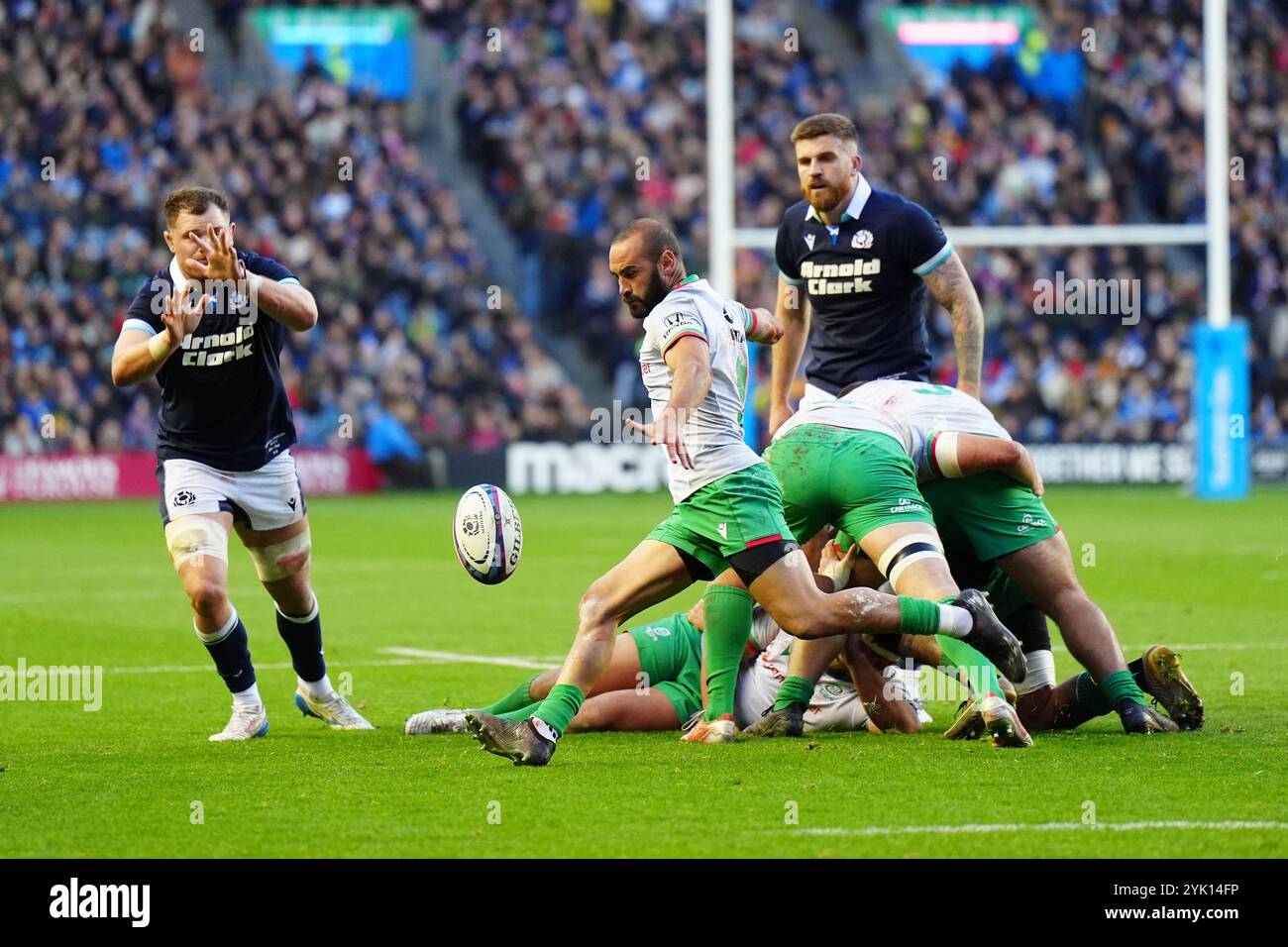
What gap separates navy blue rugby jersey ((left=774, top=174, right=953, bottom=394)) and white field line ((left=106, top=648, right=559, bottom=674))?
2.45 meters

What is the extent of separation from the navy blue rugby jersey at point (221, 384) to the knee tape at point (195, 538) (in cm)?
26

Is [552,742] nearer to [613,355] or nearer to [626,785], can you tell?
[626,785]

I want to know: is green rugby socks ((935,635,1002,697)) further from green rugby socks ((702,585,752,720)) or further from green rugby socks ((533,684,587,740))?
green rugby socks ((533,684,587,740))

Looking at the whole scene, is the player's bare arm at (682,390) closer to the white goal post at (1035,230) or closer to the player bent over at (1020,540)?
the player bent over at (1020,540)

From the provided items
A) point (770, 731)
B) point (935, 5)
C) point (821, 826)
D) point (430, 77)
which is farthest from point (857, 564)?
point (935, 5)

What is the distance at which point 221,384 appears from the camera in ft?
26.3

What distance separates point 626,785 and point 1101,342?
24.4 metres

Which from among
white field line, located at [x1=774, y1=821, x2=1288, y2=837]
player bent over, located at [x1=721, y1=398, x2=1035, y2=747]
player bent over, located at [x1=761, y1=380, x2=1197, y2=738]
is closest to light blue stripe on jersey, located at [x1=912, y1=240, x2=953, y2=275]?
player bent over, located at [x1=761, y1=380, x2=1197, y2=738]

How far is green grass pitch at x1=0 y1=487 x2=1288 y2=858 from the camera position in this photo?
214 inches

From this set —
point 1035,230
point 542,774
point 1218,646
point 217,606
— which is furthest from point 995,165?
point 542,774

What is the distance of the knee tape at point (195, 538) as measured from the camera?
7.78m

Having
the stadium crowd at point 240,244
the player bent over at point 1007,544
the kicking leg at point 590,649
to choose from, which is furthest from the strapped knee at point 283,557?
the stadium crowd at point 240,244

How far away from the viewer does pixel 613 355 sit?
29578 mm

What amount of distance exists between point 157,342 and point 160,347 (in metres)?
0.02
